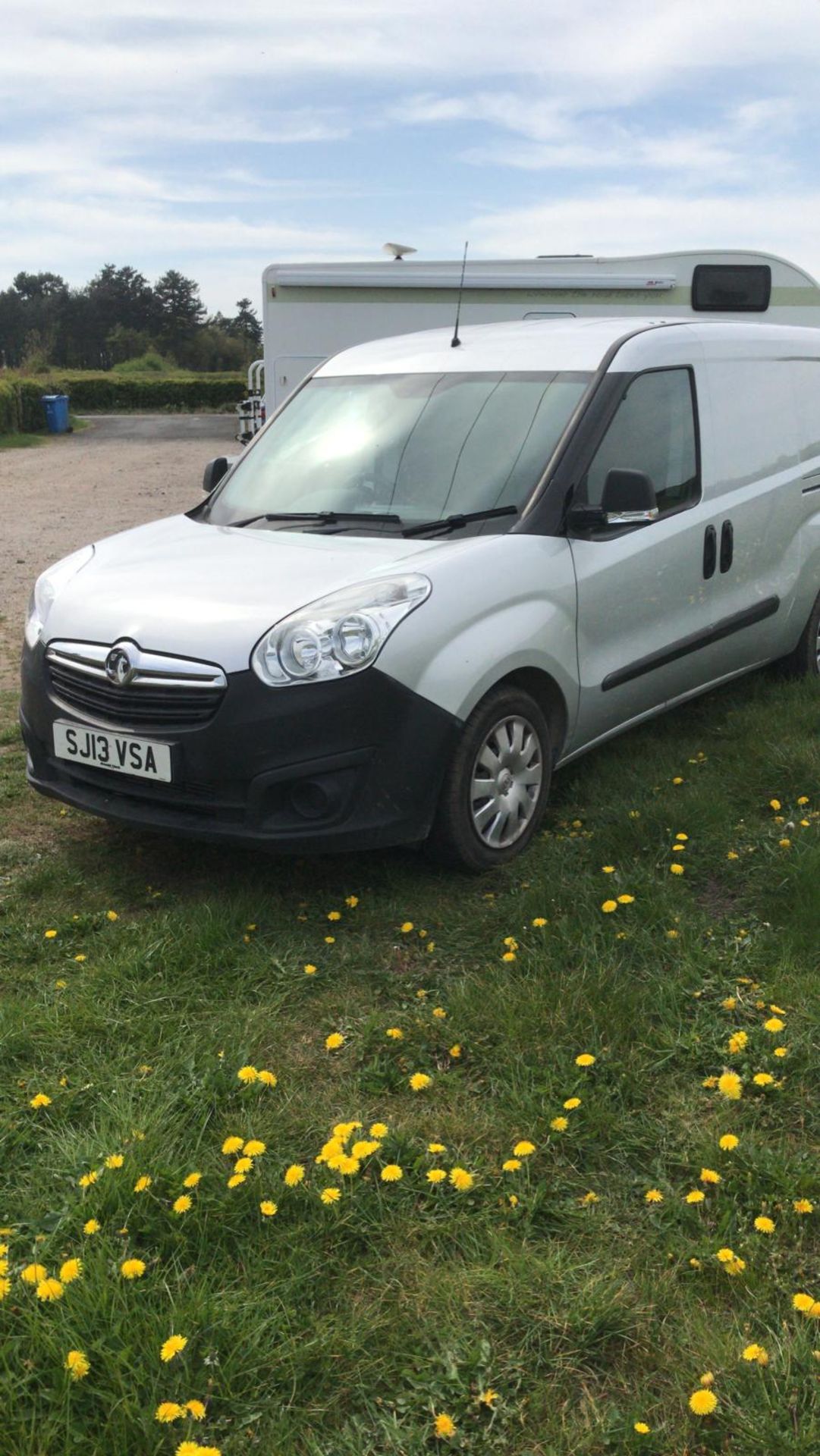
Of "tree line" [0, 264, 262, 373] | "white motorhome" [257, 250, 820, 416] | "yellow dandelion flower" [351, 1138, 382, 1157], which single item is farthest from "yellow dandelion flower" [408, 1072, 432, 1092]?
"tree line" [0, 264, 262, 373]

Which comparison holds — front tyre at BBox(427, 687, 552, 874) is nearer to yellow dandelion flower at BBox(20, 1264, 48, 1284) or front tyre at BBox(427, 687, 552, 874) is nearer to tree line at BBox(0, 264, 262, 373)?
yellow dandelion flower at BBox(20, 1264, 48, 1284)

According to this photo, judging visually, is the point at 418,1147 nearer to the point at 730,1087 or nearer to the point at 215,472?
the point at 730,1087

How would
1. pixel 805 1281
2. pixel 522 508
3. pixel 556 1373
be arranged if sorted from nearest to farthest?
1. pixel 556 1373
2. pixel 805 1281
3. pixel 522 508

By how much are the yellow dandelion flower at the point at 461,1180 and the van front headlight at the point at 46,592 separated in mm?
2546

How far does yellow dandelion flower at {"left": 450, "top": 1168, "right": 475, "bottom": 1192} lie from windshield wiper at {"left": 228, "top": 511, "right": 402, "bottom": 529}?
2561 mm

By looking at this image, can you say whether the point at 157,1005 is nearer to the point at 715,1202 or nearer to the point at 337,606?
the point at 337,606

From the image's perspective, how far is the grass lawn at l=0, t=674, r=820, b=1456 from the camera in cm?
223

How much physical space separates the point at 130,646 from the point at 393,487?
1290 mm

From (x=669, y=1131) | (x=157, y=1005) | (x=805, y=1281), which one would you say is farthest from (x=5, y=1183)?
(x=805, y=1281)

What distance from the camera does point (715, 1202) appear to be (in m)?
2.70

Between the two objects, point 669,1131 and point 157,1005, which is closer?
point 669,1131

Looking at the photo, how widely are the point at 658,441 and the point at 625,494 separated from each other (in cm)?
67

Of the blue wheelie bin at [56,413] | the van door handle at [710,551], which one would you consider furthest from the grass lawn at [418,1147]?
the blue wheelie bin at [56,413]

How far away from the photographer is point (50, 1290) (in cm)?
236
